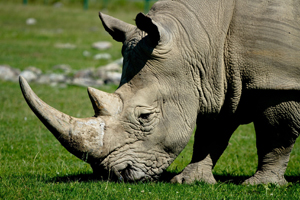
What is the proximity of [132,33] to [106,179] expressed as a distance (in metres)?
1.68

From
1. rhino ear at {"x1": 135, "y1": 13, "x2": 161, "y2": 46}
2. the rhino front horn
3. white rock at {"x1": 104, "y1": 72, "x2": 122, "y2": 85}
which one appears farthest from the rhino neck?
white rock at {"x1": 104, "y1": 72, "x2": 122, "y2": 85}

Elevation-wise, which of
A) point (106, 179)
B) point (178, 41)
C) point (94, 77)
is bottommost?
point (94, 77)

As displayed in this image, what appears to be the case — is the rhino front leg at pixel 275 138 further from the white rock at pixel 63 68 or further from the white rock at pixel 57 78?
the white rock at pixel 63 68

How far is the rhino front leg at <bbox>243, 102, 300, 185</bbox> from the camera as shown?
199 inches

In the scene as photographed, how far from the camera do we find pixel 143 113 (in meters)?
4.66

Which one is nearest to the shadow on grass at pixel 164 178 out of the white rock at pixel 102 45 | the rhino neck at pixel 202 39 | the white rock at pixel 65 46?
the rhino neck at pixel 202 39

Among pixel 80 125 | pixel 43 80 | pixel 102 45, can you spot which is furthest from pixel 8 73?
pixel 80 125

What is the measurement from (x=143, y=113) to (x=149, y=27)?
2.99ft

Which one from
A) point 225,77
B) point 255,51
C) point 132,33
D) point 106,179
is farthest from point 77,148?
point 255,51

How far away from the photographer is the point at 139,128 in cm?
468

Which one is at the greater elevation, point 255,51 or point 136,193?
point 255,51

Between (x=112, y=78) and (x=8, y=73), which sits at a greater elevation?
(x=112, y=78)

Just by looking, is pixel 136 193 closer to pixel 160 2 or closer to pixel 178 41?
pixel 178 41

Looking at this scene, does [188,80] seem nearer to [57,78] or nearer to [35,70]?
[57,78]
